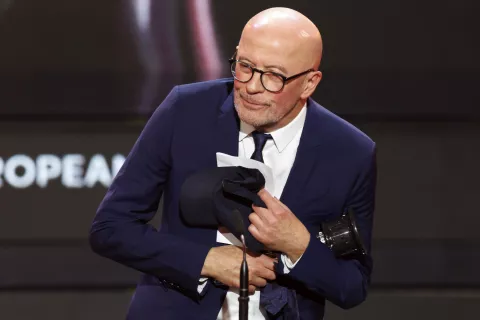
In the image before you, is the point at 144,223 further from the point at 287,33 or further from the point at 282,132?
the point at 287,33

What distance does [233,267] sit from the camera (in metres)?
1.81

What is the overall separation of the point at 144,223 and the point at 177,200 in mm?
83

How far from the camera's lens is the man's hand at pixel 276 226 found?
1.75 meters

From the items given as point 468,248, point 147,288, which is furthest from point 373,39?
point 147,288

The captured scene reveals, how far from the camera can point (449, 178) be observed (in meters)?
3.08

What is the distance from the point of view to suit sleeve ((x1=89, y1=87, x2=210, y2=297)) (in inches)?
72.2

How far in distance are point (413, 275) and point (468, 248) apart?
0.20 metres

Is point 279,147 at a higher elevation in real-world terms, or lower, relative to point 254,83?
lower

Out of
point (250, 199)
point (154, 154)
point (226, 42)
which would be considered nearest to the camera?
point (250, 199)

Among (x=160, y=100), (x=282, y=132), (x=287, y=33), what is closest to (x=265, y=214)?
(x=282, y=132)

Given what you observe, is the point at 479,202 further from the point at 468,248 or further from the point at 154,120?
the point at 154,120

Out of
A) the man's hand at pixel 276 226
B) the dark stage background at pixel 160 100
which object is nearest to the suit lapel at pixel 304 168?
the man's hand at pixel 276 226

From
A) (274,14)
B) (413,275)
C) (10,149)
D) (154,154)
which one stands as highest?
(274,14)

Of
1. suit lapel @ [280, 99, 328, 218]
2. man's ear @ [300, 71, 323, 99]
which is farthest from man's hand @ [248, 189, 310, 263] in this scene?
man's ear @ [300, 71, 323, 99]
